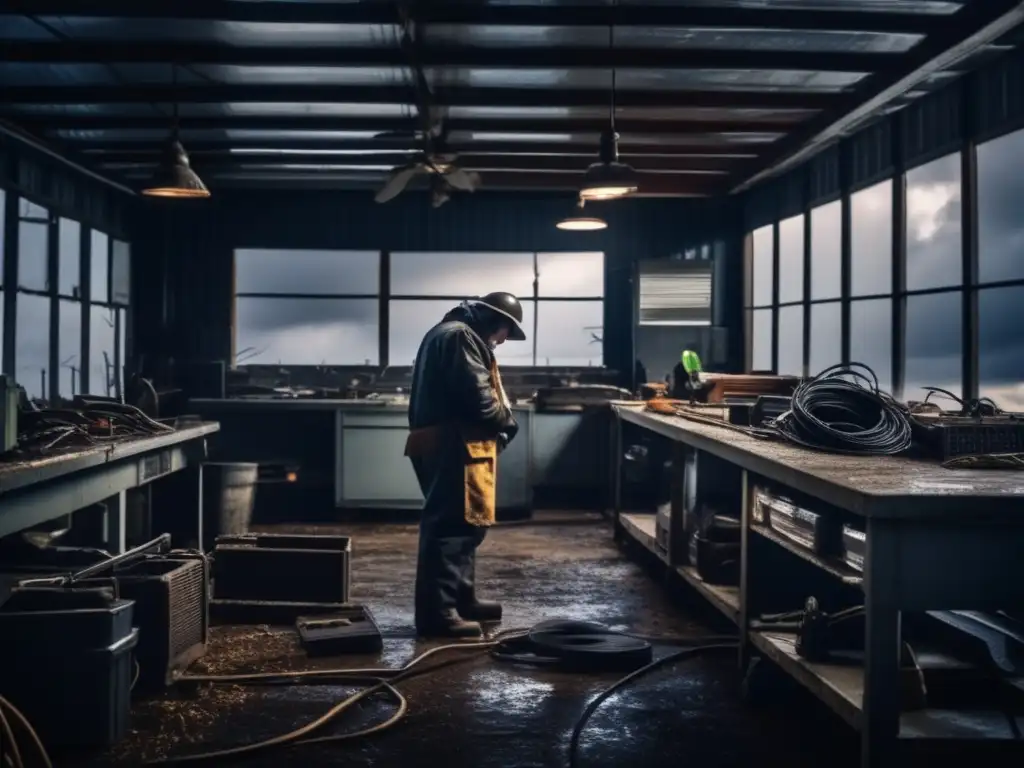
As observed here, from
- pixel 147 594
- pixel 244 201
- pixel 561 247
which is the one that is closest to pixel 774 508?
pixel 147 594

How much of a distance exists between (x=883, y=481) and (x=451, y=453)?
214 centimetres

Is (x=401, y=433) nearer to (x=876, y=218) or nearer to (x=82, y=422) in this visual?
(x=82, y=422)

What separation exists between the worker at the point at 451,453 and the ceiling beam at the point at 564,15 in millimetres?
1585

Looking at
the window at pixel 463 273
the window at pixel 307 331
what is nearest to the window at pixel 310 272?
the window at pixel 307 331

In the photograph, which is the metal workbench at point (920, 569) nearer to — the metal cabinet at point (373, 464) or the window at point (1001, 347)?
the window at point (1001, 347)

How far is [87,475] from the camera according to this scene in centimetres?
408

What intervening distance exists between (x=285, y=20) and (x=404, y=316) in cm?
482

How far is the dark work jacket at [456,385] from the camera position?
436cm

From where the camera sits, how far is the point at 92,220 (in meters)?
8.29

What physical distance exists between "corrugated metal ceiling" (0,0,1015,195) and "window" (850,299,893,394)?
4.28 ft

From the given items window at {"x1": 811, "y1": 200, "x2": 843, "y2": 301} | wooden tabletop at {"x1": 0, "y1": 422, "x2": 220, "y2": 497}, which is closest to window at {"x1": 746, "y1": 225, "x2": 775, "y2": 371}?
window at {"x1": 811, "y1": 200, "x2": 843, "y2": 301}

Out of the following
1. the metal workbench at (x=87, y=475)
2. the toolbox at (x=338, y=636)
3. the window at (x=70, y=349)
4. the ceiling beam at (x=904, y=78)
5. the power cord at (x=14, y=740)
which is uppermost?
the ceiling beam at (x=904, y=78)

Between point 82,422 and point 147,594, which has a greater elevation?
point 82,422

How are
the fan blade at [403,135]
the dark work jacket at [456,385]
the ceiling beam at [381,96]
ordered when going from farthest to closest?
1. the fan blade at [403,135]
2. the ceiling beam at [381,96]
3. the dark work jacket at [456,385]
